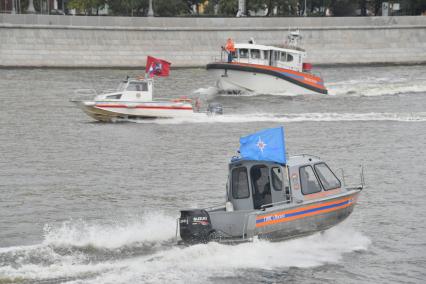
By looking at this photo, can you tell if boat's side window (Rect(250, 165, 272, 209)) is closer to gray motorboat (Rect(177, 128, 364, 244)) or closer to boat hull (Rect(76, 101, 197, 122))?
gray motorboat (Rect(177, 128, 364, 244))

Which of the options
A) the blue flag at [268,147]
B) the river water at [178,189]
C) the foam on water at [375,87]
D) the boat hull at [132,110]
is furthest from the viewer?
the foam on water at [375,87]

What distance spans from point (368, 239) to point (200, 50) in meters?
58.9

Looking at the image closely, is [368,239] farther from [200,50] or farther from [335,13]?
[335,13]

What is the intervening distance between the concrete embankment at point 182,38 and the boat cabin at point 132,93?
32.5 metres

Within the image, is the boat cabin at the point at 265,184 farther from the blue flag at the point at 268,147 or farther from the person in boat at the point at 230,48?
the person in boat at the point at 230,48

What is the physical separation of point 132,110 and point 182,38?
36471mm

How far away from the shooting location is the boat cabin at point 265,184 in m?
23.9

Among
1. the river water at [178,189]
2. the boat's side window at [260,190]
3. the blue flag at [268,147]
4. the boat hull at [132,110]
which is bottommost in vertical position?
the river water at [178,189]

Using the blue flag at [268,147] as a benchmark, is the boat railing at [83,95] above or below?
below

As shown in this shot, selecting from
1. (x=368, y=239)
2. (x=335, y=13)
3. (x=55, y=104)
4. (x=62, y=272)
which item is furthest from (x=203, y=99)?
(x=335, y=13)

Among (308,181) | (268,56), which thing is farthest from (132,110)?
(308,181)

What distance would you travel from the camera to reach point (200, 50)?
83625mm

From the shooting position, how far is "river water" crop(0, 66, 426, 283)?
22.5m

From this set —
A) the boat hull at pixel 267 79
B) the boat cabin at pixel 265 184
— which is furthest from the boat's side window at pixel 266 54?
the boat cabin at pixel 265 184
